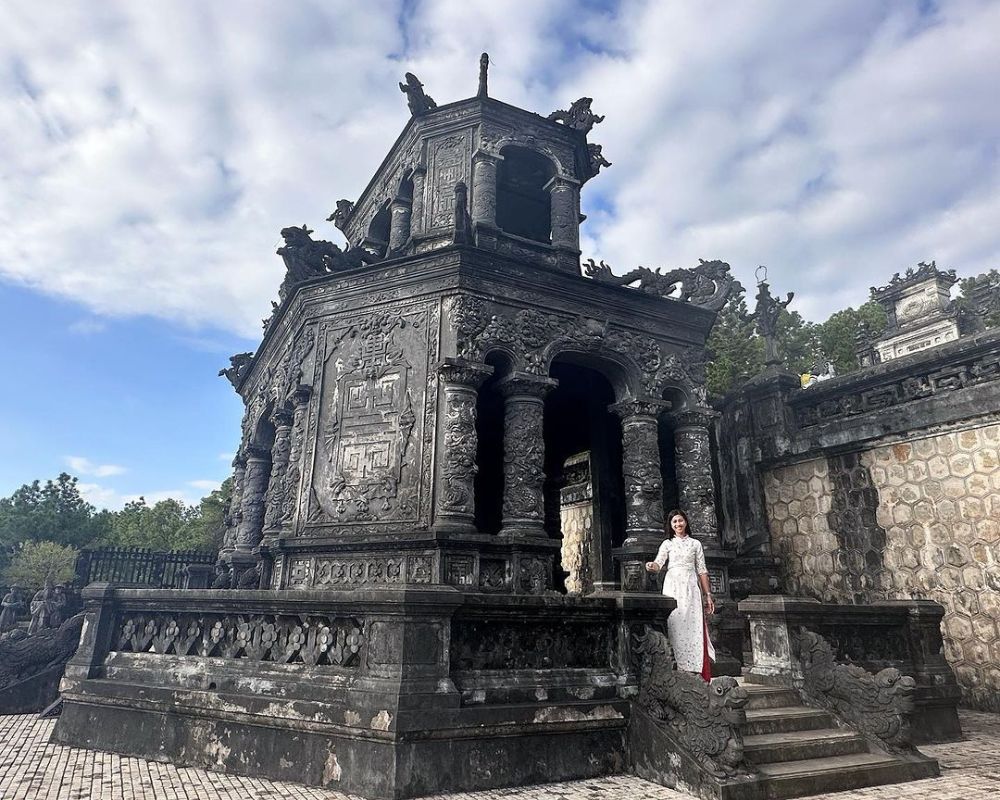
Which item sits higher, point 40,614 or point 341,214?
point 341,214

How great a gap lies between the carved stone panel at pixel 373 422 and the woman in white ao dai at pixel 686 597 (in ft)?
12.2

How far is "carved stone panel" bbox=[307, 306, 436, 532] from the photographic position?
31.2ft

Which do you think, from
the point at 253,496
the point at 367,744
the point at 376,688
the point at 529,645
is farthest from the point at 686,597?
the point at 253,496

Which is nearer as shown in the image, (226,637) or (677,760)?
(677,760)

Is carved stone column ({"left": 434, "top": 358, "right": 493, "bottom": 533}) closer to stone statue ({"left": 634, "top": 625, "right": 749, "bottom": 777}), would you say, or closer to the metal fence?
stone statue ({"left": 634, "top": 625, "right": 749, "bottom": 777})

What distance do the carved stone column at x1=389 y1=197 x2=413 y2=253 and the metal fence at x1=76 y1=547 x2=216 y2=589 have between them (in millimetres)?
11893

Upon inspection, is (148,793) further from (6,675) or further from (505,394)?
(505,394)

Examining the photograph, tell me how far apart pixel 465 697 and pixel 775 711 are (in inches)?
138

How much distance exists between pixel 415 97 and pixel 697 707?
470 inches

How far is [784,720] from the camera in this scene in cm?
664

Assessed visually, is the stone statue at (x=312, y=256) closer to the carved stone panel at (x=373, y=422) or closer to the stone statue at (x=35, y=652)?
the carved stone panel at (x=373, y=422)

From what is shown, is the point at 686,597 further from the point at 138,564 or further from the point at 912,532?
the point at 138,564

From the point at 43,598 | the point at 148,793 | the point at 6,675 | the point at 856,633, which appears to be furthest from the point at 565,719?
the point at 43,598

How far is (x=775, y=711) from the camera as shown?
6.93 m
